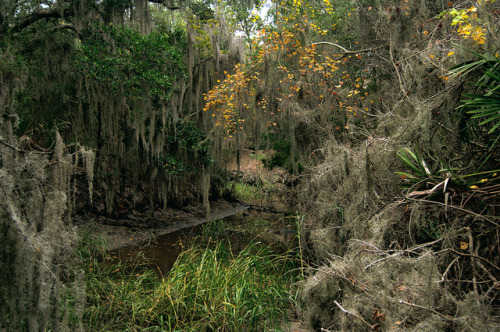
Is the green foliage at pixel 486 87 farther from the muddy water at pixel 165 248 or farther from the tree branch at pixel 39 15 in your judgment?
the tree branch at pixel 39 15

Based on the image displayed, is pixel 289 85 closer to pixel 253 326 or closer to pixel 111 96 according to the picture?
pixel 111 96

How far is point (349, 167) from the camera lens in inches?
200

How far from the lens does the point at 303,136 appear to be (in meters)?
8.23

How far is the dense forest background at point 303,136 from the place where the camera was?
2.91 metres

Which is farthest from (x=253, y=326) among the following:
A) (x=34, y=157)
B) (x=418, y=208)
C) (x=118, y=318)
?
(x=34, y=157)

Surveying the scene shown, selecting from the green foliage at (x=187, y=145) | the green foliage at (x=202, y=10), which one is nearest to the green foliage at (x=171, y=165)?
the green foliage at (x=187, y=145)

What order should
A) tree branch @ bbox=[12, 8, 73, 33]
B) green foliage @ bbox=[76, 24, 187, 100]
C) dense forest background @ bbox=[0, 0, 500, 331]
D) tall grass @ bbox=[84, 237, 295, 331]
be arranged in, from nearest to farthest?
1. dense forest background @ bbox=[0, 0, 500, 331]
2. tall grass @ bbox=[84, 237, 295, 331]
3. green foliage @ bbox=[76, 24, 187, 100]
4. tree branch @ bbox=[12, 8, 73, 33]

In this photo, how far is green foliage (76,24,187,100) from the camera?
7.93m

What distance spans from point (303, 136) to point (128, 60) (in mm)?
4220

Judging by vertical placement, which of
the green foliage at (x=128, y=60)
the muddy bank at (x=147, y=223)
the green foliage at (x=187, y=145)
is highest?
the green foliage at (x=128, y=60)

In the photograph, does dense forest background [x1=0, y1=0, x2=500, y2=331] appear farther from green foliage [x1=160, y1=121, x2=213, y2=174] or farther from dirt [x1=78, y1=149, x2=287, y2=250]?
dirt [x1=78, y1=149, x2=287, y2=250]

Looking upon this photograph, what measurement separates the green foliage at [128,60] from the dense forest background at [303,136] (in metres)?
0.03

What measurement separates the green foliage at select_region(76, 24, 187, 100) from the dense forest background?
0.11 ft

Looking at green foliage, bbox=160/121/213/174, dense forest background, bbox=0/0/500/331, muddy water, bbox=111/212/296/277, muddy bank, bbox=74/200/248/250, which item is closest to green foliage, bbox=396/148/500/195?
dense forest background, bbox=0/0/500/331
